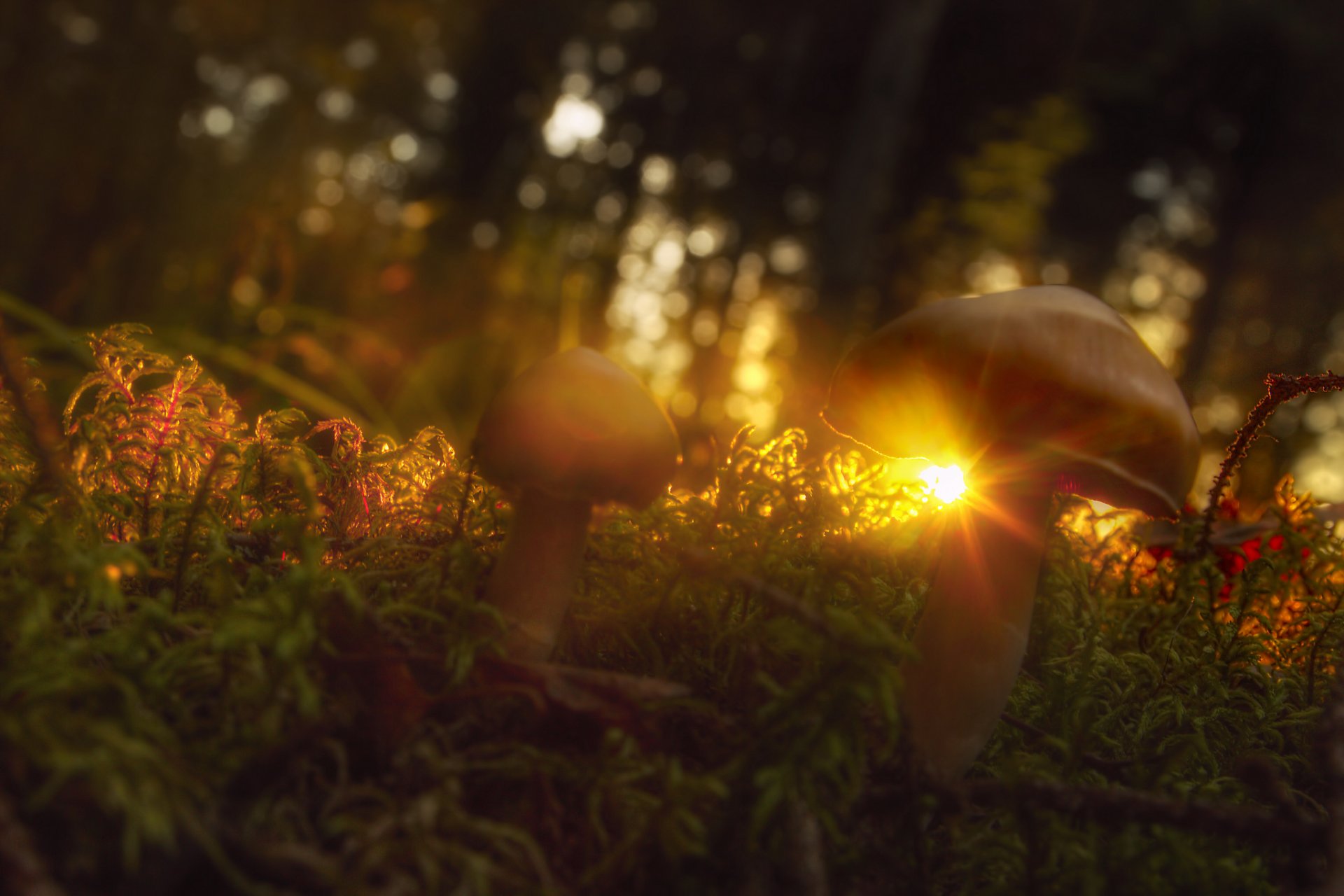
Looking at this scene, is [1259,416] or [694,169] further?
[694,169]

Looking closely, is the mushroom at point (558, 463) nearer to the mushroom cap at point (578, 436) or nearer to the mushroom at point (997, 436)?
the mushroom cap at point (578, 436)

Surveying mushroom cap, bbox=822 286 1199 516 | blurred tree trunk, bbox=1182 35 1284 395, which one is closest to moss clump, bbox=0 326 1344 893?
mushroom cap, bbox=822 286 1199 516

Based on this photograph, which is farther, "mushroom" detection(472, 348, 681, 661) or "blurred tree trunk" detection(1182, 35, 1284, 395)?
"blurred tree trunk" detection(1182, 35, 1284, 395)

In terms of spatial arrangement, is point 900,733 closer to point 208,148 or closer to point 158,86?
point 158,86

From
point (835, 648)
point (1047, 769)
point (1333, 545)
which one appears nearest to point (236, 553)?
point (835, 648)

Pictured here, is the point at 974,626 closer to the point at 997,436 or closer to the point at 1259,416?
the point at 997,436

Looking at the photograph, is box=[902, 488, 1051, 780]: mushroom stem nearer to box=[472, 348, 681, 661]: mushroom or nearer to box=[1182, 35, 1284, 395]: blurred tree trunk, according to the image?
box=[472, 348, 681, 661]: mushroom

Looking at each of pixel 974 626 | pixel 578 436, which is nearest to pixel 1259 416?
pixel 974 626
